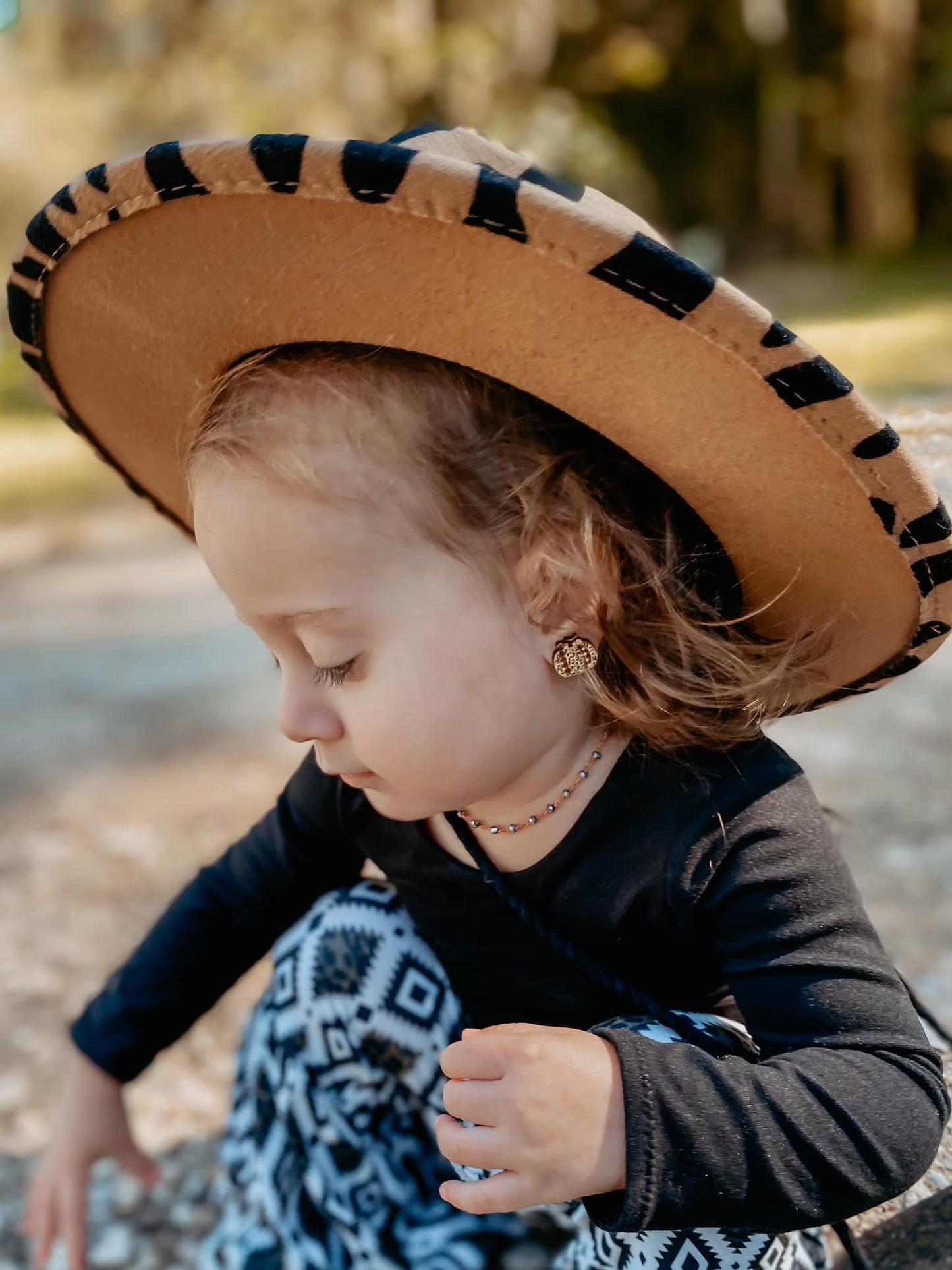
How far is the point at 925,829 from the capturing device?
85.6 inches

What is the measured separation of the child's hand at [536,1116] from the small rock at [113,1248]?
71 centimetres

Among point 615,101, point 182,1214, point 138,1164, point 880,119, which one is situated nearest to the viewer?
point 138,1164

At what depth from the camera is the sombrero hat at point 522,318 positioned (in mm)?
772

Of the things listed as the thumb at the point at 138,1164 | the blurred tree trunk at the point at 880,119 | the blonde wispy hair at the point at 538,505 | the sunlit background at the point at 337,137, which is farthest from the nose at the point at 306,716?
the blurred tree trunk at the point at 880,119

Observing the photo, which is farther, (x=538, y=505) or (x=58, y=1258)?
(x=58, y=1258)

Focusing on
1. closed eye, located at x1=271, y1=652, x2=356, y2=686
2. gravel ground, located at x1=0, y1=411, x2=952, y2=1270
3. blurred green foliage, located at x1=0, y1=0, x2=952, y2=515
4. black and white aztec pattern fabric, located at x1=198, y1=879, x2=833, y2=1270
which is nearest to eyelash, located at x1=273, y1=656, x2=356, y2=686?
closed eye, located at x1=271, y1=652, x2=356, y2=686

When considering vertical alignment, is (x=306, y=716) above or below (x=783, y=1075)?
above

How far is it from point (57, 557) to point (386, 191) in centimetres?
424

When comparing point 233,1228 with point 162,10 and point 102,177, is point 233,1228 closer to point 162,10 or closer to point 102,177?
point 102,177

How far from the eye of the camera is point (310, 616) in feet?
3.24

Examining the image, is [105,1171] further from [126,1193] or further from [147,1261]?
[147,1261]

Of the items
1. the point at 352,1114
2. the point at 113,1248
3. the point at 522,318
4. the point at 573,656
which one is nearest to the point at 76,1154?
the point at 113,1248

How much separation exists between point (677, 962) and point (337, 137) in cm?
86

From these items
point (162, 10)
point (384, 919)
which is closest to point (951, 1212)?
point (384, 919)
